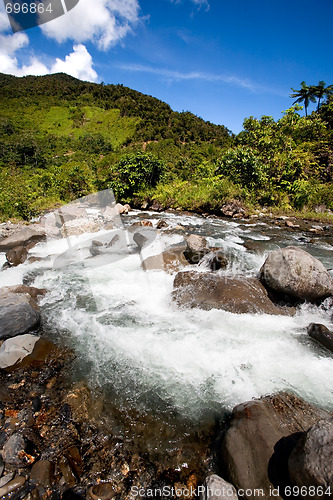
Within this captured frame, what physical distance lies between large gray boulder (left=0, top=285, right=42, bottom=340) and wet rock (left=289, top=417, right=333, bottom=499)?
14.3 ft

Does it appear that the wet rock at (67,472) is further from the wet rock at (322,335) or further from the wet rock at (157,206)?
the wet rock at (157,206)

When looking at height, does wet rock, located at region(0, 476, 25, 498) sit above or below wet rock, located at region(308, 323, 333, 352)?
above

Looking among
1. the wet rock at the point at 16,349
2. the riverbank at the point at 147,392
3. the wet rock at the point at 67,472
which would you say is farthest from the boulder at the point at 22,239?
the wet rock at the point at 67,472

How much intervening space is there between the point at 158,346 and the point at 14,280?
191 inches

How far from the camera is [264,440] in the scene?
7.62ft

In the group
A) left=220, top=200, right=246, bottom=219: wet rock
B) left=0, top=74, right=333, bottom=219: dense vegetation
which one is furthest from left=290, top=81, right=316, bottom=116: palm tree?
left=220, top=200, right=246, bottom=219: wet rock

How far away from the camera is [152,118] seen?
5962 centimetres

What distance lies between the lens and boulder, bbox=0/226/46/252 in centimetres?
898

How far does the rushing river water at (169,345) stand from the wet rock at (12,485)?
3.79 ft

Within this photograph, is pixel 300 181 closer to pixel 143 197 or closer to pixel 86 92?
pixel 143 197

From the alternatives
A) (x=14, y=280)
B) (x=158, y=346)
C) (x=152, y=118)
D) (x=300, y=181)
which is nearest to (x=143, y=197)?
(x=300, y=181)

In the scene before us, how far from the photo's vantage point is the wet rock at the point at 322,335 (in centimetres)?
405

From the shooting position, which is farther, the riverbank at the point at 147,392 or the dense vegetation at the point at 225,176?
the dense vegetation at the point at 225,176

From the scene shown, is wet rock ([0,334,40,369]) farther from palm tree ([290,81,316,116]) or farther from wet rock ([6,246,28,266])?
palm tree ([290,81,316,116])
